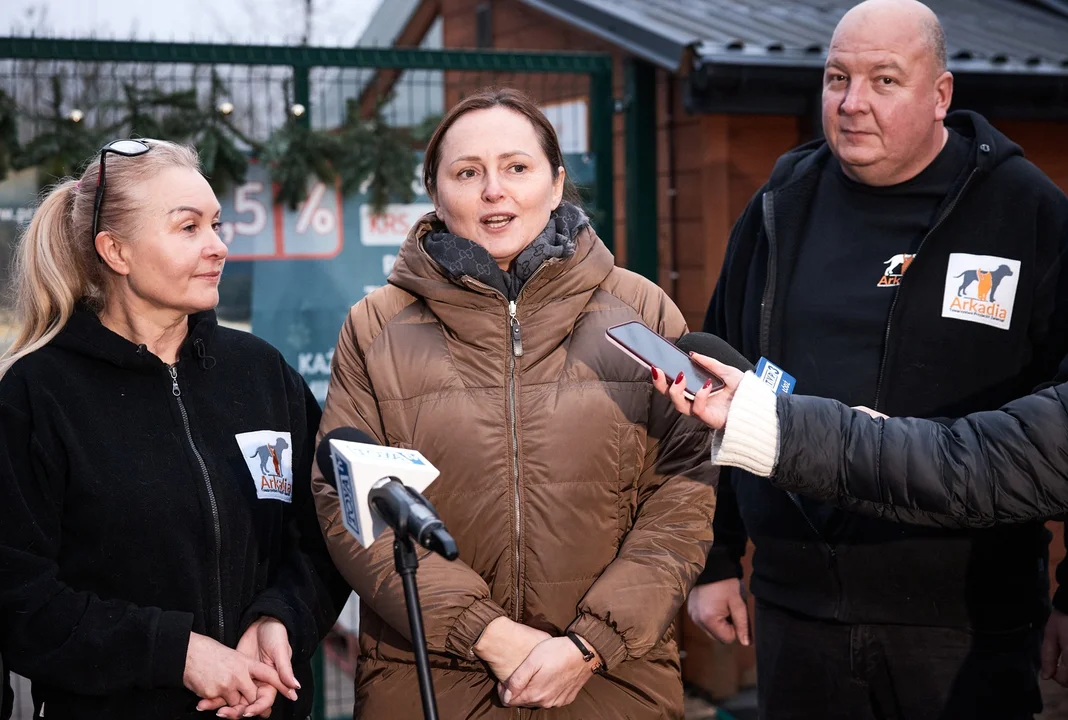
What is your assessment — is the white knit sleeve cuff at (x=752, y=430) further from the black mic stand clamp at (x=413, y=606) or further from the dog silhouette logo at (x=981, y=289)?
the dog silhouette logo at (x=981, y=289)

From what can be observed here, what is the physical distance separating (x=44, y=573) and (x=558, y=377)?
48.3 inches

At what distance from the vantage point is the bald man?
3078 millimetres

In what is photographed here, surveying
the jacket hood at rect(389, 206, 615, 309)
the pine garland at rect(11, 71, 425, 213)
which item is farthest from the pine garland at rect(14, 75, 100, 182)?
the jacket hood at rect(389, 206, 615, 309)

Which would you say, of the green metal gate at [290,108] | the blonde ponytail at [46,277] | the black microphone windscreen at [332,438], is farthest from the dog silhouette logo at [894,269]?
the green metal gate at [290,108]

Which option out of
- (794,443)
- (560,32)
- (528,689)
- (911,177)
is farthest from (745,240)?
(560,32)

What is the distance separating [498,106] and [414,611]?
1434mm

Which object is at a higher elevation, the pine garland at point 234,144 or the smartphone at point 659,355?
the pine garland at point 234,144

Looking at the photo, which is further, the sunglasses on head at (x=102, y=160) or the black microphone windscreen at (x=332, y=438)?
the sunglasses on head at (x=102, y=160)

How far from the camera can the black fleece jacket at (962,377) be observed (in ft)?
10.1

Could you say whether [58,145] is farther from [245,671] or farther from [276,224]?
[245,671]

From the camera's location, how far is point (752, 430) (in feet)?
7.70

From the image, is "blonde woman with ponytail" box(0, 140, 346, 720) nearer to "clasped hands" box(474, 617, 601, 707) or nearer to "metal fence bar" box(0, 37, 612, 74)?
"clasped hands" box(474, 617, 601, 707)

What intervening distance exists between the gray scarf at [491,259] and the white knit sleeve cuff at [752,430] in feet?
2.15

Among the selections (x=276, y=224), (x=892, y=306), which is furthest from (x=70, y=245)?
(x=276, y=224)
